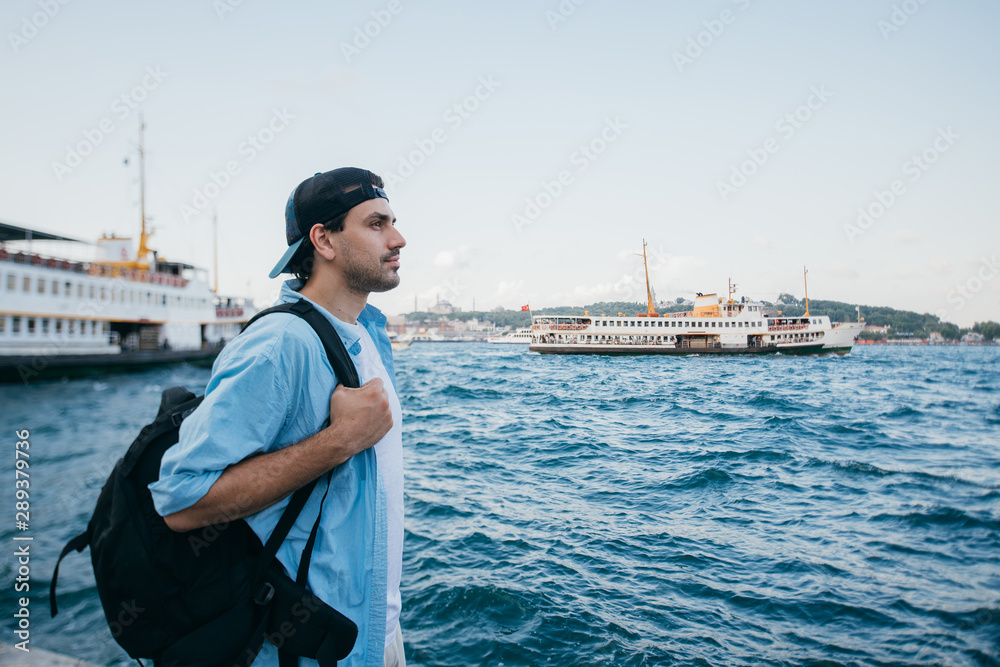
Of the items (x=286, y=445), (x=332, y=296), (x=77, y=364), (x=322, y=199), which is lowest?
(x=77, y=364)

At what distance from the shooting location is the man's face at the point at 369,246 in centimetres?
166

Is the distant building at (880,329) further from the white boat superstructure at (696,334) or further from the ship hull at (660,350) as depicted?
the ship hull at (660,350)

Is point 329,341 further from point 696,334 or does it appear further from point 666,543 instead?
point 696,334

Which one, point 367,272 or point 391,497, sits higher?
point 367,272

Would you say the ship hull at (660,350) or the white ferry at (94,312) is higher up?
the white ferry at (94,312)

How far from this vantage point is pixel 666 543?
584 cm

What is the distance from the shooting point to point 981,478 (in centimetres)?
855

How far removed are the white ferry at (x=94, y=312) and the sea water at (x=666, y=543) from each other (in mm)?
12401

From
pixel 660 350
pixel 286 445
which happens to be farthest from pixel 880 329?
pixel 286 445

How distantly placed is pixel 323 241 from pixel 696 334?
61235mm

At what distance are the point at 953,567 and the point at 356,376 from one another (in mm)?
6996

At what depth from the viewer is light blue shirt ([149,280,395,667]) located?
3.94ft

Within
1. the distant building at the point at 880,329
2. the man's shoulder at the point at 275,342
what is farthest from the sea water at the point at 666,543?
the distant building at the point at 880,329

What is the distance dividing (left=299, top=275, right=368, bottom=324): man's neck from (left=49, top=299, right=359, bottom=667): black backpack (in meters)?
0.20
